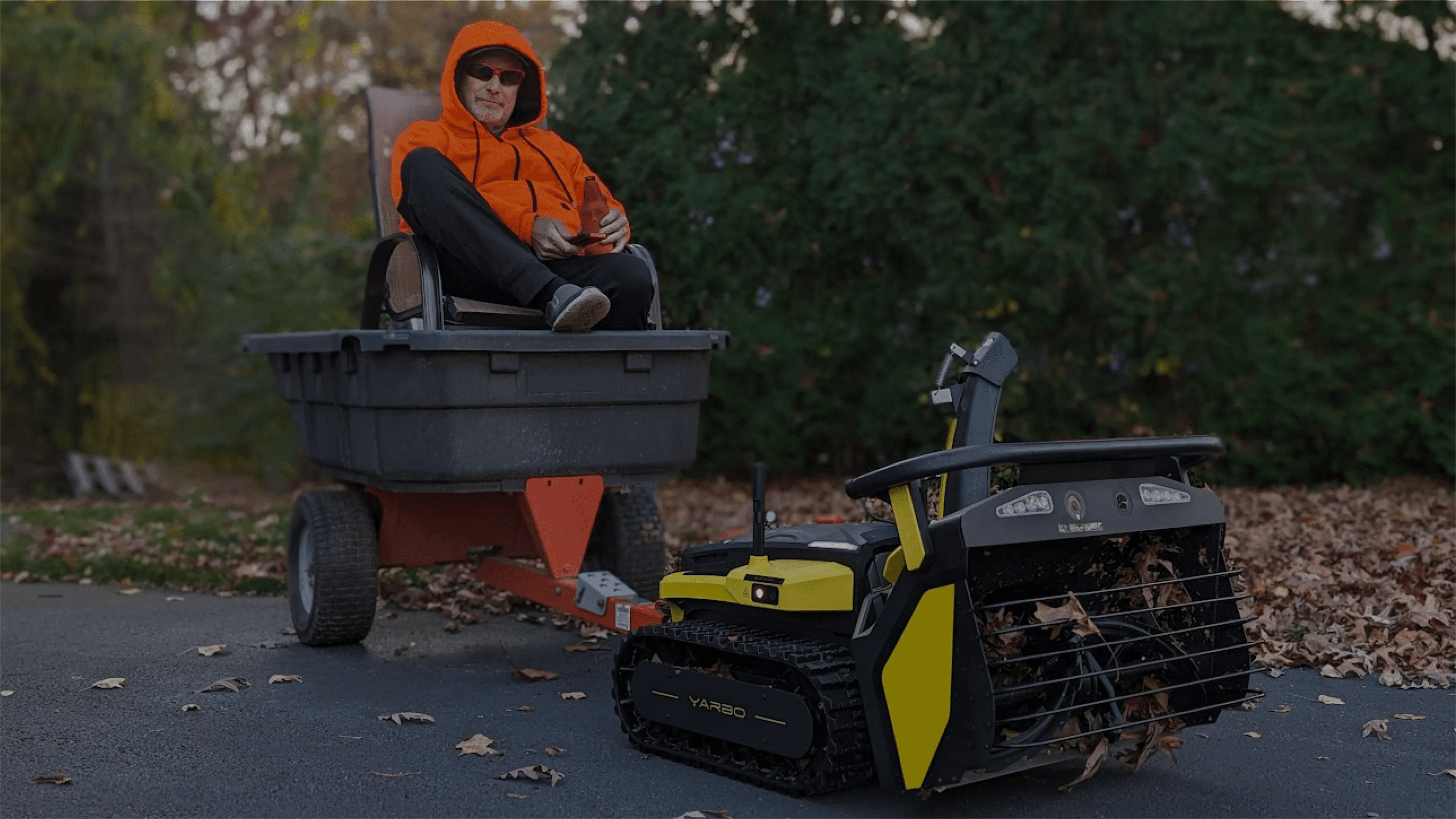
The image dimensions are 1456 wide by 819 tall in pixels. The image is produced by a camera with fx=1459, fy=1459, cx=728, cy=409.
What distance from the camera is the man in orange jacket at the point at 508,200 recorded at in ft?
16.8

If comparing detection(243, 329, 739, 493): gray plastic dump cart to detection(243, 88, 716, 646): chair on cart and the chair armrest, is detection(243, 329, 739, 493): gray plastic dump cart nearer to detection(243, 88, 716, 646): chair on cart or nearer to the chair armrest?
detection(243, 88, 716, 646): chair on cart

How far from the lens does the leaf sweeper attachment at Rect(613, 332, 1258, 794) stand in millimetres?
3426

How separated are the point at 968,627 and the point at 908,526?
27cm

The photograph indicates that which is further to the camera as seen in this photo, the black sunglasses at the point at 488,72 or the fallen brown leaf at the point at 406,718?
the black sunglasses at the point at 488,72

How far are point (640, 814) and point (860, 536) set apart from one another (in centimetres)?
94

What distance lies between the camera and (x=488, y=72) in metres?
5.63

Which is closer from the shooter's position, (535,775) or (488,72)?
(535,775)

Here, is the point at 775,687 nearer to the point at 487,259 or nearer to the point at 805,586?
the point at 805,586

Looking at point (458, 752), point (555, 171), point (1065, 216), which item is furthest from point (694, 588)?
point (1065, 216)

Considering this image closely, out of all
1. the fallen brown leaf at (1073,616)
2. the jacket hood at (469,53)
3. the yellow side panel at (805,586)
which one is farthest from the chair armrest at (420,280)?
the fallen brown leaf at (1073,616)

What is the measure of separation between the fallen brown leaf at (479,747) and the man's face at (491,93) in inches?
97.4

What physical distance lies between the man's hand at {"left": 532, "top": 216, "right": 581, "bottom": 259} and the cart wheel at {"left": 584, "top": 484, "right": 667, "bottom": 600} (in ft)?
3.42

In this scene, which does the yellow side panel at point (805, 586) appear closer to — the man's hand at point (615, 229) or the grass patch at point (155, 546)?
the man's hand at point (615, 229)

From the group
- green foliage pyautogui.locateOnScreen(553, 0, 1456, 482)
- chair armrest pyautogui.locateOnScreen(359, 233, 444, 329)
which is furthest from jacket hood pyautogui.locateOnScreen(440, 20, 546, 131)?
green foliage pyautogui.locateOnScreen(553, 0, 1456, 482)
